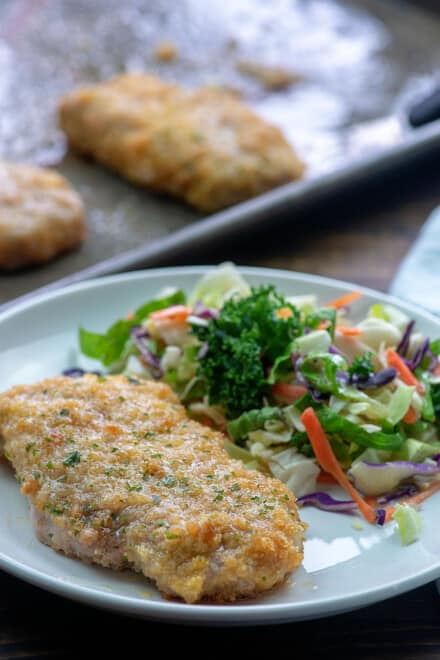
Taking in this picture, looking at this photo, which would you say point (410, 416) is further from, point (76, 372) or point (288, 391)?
point (76, 372)

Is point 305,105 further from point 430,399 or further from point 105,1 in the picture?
point 430,399

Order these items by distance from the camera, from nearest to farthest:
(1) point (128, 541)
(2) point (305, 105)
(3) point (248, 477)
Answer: (1) point (128, 541) → (3) point (248, 477) → (2) point (305, 105)

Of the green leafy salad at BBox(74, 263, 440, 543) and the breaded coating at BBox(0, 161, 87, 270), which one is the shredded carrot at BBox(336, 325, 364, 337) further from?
the breaded coating at BBox(0, 161, 87, 270)

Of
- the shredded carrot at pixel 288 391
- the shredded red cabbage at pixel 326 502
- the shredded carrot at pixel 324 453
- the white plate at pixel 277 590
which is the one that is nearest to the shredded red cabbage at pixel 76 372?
the white plate at pixel 277 590

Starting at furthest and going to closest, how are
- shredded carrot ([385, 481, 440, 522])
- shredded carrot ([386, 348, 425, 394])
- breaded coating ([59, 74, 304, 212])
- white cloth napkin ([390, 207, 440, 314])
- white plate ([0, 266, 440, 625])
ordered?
breaded coating ([59, 74, 304, 212]) < white cloth napkin ([390, 207, 440, 314]) < shredded carrot ([386, 348, 425, 394]) < shredded carrot ([385, 481, 440, 522]) < white plate ([0, 266, 440, 625])

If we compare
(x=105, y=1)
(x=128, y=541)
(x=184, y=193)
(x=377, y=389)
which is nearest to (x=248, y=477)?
(x=128, y=541)

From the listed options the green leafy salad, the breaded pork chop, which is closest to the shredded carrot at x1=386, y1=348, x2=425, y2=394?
the green leafy salad

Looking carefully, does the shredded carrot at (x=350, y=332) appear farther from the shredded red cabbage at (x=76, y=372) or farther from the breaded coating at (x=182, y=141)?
the breaded coating at (x=182, y=141)
